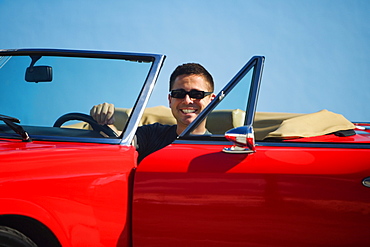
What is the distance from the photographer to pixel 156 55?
257 cm

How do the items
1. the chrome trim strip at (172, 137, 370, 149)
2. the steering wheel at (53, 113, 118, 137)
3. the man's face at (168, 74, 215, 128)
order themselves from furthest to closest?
1. the man's face at (168, 74, 215, 128)
2. the steering wheel at (53, 113, 118, 137)
3. the chrome trim strip at (172, 137, 370, 149)

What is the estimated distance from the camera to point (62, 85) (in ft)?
8.46

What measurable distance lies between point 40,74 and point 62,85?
152 mm

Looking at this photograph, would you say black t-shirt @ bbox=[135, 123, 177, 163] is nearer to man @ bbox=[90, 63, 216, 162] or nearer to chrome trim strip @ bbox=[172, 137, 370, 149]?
man @ bbox=[90, 63, 216, 162]

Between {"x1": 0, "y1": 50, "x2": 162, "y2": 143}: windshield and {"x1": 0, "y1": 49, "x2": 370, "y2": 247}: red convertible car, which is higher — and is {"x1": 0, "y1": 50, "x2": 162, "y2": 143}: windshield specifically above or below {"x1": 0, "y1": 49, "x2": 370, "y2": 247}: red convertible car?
above

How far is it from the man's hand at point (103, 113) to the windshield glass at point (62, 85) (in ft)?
0.09

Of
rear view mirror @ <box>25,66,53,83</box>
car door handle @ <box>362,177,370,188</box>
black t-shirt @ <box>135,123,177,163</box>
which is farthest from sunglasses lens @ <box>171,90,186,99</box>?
car door handle @ <box>362,177,370,188</box>

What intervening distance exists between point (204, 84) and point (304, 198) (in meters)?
1.21

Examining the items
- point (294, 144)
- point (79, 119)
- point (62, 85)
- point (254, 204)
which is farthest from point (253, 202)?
point (62, 85)

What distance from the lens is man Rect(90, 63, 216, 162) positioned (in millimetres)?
2512

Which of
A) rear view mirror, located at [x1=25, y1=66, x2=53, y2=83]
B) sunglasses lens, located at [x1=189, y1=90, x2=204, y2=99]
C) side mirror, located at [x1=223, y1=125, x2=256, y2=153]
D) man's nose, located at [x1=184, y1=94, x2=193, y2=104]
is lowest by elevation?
side mirror, located at [x1=223, y1=125, x2=256, y2=153]

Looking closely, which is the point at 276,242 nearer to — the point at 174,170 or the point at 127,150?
the point at 174,170

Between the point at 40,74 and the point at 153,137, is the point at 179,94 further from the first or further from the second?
the point at 40,74

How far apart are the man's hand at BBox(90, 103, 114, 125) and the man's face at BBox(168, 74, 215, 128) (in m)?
0.46
